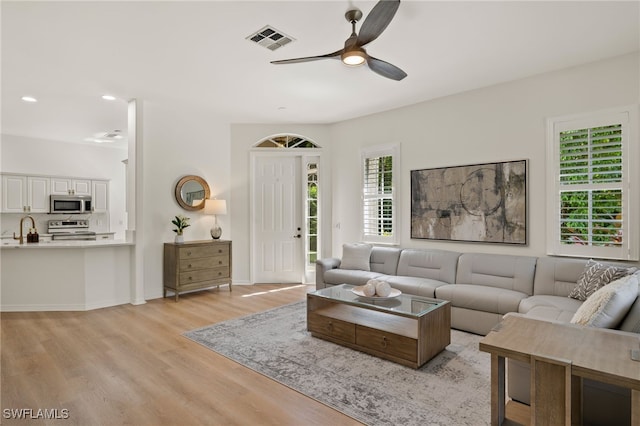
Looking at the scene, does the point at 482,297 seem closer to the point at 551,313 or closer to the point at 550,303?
the point at 550,303

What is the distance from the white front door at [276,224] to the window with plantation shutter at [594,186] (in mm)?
3863

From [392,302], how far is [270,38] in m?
2.70

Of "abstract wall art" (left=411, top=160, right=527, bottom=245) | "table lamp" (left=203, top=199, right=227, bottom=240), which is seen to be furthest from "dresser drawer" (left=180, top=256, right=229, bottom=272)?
"abstract wall art" (left=411, top=160, right=527, bottom=245)

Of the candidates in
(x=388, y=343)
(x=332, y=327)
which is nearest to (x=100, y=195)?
(x=332, y=327)

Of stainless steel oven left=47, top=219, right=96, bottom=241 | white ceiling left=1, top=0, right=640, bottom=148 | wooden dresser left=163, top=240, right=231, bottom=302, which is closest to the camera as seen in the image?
white ceiling left=1, top=0, right=640, bottom=148

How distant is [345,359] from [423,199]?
276 cm

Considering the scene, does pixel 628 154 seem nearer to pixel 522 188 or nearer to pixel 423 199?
pixel 522 188

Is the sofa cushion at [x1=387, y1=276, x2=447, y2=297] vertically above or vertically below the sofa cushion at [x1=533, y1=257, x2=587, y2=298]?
below

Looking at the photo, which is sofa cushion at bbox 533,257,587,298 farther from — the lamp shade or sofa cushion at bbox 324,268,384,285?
the lamp shade

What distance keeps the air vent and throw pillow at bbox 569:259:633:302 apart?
11.6 feet

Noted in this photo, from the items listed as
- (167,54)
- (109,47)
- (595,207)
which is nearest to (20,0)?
(109,47)

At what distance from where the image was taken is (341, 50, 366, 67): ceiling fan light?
2.75 metres

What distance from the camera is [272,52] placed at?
3426 mm

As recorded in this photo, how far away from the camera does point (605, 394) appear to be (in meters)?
1.80
